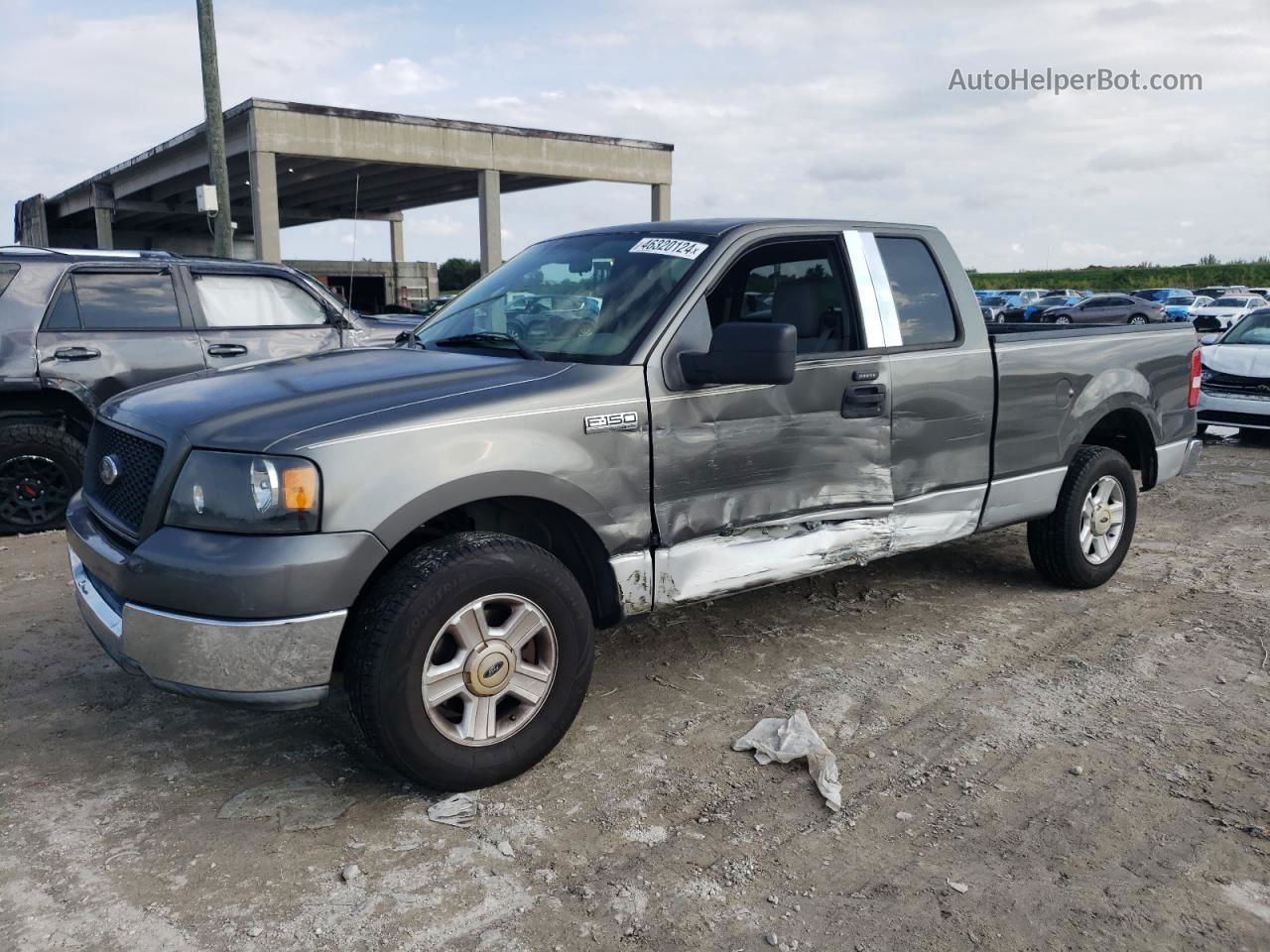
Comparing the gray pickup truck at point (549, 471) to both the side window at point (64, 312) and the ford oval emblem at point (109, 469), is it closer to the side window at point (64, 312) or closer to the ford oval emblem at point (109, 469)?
the ford oval emblem at point (109, 469)

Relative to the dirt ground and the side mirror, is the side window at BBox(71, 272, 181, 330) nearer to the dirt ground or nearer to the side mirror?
the dirt ground

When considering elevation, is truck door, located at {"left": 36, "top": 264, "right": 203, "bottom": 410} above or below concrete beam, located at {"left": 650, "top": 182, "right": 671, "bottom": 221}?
below

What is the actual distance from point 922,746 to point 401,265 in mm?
39618

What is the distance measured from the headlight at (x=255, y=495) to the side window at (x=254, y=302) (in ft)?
16.1

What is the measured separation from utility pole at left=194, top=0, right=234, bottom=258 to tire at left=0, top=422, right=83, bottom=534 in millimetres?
6133

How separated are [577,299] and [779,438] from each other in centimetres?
95

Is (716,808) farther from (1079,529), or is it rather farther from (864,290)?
(1079,529)

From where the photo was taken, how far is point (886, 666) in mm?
4465

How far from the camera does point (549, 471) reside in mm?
3414

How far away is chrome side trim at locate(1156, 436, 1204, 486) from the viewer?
5.86 meters

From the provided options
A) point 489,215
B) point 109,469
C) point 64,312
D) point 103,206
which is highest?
point 103,206

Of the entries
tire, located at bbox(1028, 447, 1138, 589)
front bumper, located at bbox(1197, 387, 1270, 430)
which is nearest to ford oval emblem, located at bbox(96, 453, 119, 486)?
tire, located at bbox(1028, 447, 1138, 589)

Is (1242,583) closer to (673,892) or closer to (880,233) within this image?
(880,233)

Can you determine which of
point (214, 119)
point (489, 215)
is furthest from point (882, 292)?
point (489, 215)
